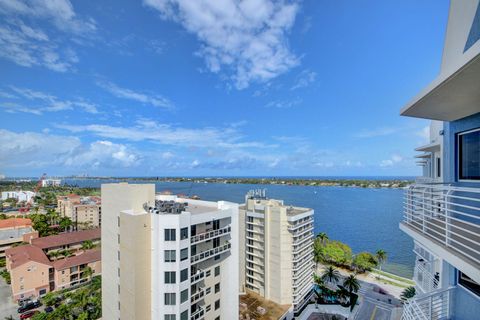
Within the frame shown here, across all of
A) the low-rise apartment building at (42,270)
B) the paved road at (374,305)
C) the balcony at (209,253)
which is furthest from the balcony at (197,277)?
the low-rise apartment building at (42,270)

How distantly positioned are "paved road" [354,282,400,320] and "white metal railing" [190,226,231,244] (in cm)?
1864

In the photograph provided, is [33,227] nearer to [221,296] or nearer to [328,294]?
[221,296]

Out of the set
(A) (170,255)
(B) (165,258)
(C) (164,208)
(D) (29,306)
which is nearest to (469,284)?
(A) (170,255)

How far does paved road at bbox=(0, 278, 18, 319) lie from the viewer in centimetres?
2494

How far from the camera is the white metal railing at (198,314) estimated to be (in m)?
13.5

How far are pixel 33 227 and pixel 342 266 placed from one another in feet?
199

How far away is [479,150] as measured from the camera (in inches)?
169

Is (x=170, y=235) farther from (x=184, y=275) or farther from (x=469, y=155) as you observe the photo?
(x=469, y=155)

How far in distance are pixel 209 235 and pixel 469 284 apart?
11.7 m

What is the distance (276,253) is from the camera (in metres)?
22.9

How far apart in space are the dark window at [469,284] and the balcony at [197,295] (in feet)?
41.6

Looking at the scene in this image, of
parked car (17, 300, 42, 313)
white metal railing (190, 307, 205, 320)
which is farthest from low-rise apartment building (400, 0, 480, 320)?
parked car (17, 300, 42, 313)

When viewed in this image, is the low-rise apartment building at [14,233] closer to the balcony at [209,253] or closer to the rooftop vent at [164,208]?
the rooftop vent at [164,208]

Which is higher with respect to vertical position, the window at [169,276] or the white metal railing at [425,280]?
the white metal railing at [425,280]
